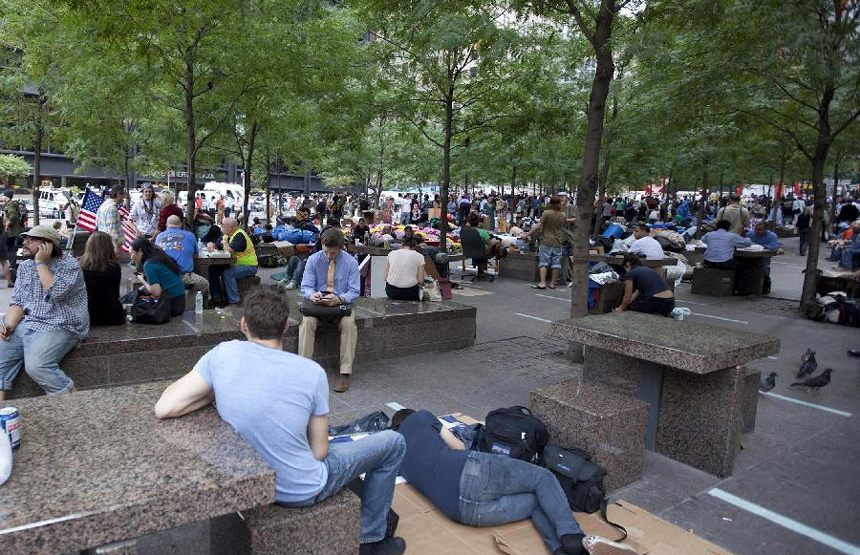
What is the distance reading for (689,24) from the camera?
28.7ft

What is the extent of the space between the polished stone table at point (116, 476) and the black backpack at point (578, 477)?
93.2 inches

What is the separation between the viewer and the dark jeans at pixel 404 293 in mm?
9109

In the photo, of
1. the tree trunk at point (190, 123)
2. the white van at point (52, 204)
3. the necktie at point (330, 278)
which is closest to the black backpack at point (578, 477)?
the necktie at point (330, 278)

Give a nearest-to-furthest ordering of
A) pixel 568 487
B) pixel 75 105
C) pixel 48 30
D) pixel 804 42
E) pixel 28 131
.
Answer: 1. pixel 568 487
2. pixel 804 42
3. pixel 48 30
4. pixel 75 105
5. pixel 28 131

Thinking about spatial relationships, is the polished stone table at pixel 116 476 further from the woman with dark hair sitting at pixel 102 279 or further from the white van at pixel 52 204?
the white van at pixel 52 204

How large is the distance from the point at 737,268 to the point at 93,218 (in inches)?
555

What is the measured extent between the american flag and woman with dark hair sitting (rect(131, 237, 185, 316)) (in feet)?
17.8

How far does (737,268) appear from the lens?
46.9 feet

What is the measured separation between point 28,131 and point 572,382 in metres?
19.6

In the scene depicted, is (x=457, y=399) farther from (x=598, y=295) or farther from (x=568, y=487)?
(x=598, y=295)

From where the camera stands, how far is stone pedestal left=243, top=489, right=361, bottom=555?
2850 mm

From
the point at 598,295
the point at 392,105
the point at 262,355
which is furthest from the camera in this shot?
the point at 392,105

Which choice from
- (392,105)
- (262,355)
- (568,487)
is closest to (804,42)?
(568,487)

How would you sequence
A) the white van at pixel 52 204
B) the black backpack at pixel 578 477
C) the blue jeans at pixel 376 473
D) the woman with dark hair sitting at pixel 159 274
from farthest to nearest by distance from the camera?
the white van at pixel 52 204 < the woman with dark hair sitting at pixel 159 274 < the black backpack at pixel 578 477 < the blue jeans at pixel 376 473
